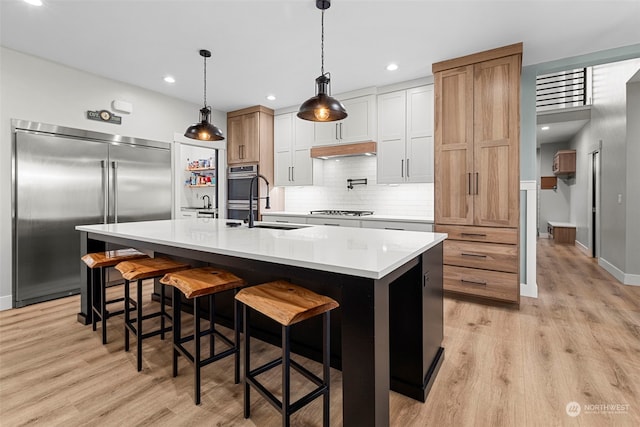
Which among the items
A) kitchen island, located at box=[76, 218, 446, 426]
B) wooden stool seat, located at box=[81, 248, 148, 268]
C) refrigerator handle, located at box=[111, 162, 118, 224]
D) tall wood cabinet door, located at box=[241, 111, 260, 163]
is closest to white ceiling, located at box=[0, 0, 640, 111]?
refrigerator handle, located at box=[111, 162, 118, 224]

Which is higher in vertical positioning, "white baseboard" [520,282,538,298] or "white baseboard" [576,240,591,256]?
"white baseboard" [576,240,591,256]

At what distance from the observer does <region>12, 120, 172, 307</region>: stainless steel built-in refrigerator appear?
10.9 ft

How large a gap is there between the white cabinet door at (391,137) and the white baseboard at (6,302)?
430cm

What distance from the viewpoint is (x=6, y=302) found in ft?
10.6

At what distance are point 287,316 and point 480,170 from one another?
288 centimetres

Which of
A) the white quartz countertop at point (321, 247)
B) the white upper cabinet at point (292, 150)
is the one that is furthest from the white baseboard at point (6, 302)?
the white upper cabinet at point (292, 150)

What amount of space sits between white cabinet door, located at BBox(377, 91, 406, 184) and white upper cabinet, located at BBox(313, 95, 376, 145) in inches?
4.3

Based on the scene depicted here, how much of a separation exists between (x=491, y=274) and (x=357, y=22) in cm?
275

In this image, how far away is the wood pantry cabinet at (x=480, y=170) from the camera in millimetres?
3189

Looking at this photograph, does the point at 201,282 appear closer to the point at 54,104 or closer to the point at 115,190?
the point at 115,190

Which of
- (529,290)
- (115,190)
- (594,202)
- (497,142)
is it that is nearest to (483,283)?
(529,290)

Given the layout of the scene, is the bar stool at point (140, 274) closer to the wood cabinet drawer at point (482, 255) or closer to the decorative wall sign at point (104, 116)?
the decorative wall sign at point (104, 116)

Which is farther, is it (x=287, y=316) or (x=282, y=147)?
(x=282, y=147)

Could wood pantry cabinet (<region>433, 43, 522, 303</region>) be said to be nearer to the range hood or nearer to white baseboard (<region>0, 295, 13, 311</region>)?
the range hood
